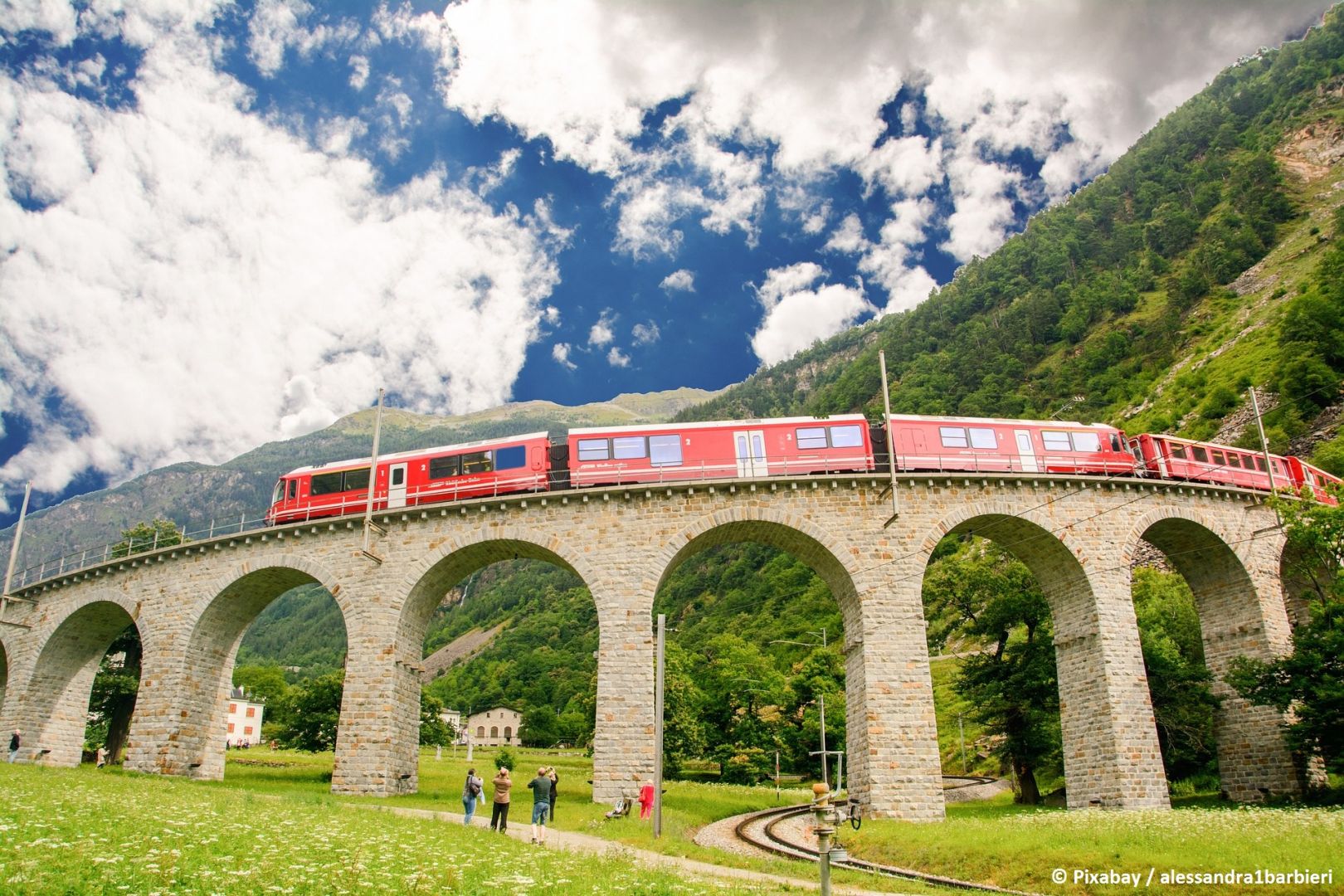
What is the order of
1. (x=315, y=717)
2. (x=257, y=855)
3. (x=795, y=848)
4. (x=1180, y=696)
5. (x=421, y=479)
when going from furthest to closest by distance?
(x=315, y=717) < (x=421, y=479) < (x=1180, y=696) < (x=795, y=848) < (x=257, y=855)

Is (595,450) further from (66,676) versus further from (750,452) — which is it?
(66,676)

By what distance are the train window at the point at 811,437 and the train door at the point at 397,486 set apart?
15044 mm

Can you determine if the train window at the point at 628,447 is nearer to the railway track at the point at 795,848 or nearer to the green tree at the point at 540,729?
the railway track at the point at 795,848

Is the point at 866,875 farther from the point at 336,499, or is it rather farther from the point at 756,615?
the point at 756,615

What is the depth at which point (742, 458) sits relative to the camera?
95.6ft

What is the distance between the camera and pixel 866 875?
56.1ft

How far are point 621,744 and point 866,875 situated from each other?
32.4 ft

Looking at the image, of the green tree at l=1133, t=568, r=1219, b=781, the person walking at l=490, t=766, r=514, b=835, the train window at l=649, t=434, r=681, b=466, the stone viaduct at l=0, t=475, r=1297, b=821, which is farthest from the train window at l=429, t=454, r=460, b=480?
the green tree at l=1133, t=568, r=1219, b=781

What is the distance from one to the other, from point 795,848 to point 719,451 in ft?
43.2

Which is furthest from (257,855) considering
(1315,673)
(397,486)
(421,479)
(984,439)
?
(1315,673)

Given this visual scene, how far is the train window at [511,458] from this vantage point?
30156 millimetres

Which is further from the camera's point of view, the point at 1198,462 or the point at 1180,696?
the point at 1198,462

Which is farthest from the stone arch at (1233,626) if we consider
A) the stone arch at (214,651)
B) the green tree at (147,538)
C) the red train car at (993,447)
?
the green tree at (147,538)

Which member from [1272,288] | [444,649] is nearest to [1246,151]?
[1272,288]
